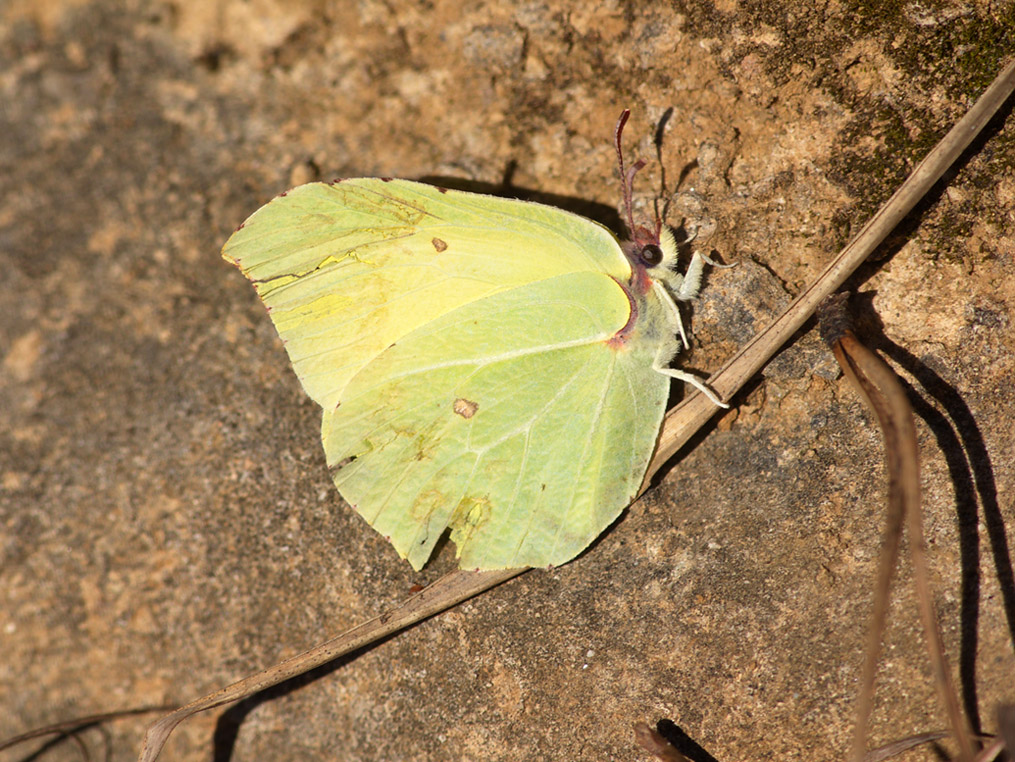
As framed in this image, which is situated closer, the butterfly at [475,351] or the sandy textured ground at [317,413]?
the butterfly at [475,351]

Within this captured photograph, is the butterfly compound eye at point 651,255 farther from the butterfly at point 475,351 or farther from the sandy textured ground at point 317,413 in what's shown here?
the sandy textured ground at point 317,413

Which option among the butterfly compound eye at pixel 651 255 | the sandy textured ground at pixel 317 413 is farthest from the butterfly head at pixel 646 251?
the sandy textured ground at pixel 317 413

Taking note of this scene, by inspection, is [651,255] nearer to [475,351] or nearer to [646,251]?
[646,251]

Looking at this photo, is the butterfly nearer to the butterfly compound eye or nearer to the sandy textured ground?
the butterfly compound eye

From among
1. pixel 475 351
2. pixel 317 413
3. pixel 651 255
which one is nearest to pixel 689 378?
pixel 651 255

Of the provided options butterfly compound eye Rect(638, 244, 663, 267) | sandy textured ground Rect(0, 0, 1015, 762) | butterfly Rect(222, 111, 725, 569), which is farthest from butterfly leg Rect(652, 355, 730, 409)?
butterfly compound eye Rect(638, 244, 663, 267)
